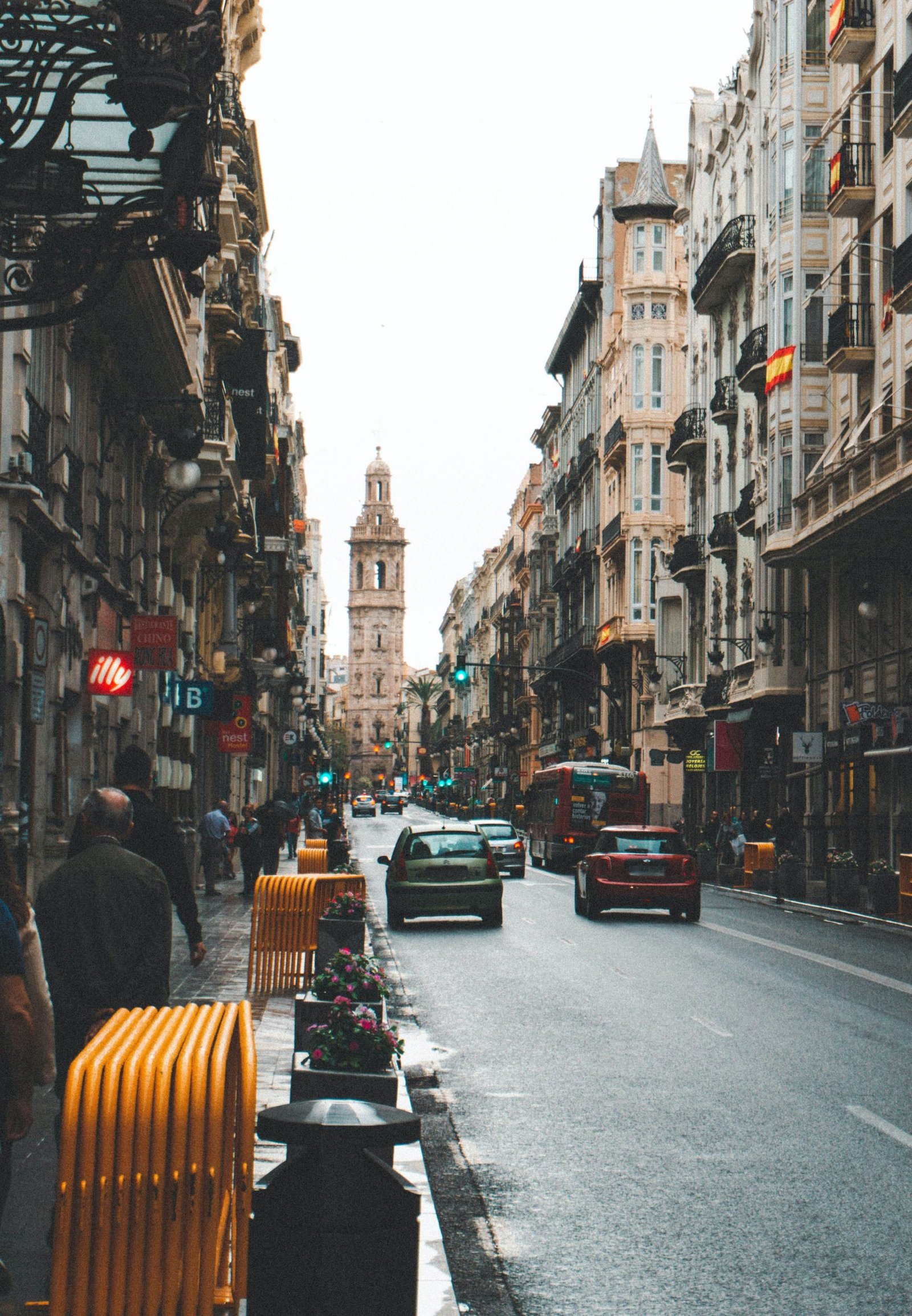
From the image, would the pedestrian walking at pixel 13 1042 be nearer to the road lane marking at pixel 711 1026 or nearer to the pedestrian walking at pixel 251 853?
the road lane marking at pixel 711 1026

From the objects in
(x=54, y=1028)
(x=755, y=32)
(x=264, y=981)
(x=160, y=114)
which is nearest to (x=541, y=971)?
(x=264, y=981)

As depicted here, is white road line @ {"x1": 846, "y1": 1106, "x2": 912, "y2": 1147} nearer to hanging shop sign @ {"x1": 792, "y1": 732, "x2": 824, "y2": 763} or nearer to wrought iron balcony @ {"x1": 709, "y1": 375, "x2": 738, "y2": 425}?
hanging shop sign @ {"x1": 792, "y1": 732, "x2": 824, "y2": 763}

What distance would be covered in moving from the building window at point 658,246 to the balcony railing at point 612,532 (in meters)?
10.1

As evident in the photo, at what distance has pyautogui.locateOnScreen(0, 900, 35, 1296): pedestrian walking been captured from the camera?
5523 mm

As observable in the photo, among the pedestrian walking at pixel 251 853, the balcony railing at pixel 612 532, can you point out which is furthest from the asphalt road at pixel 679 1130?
the balcony railing at pixel 612 532

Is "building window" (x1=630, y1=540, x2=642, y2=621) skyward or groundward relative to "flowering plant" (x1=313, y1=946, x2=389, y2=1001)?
skyward

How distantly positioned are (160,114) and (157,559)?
25.6 meters

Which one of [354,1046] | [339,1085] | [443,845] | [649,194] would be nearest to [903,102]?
[443,845]

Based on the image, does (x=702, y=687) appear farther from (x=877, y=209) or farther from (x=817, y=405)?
(x=877, y=209)

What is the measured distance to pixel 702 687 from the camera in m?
56.5

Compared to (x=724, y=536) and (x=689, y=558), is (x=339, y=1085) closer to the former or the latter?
(x=724, y=536)

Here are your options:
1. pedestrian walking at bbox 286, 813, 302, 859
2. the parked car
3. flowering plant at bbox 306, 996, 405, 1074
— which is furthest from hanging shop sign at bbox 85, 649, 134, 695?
pedestrian walking at bbox 286, 813, 302, 859

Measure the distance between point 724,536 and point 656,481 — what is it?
20.0 meters

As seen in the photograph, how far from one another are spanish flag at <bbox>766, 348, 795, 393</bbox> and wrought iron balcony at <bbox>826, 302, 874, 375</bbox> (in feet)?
15.0
